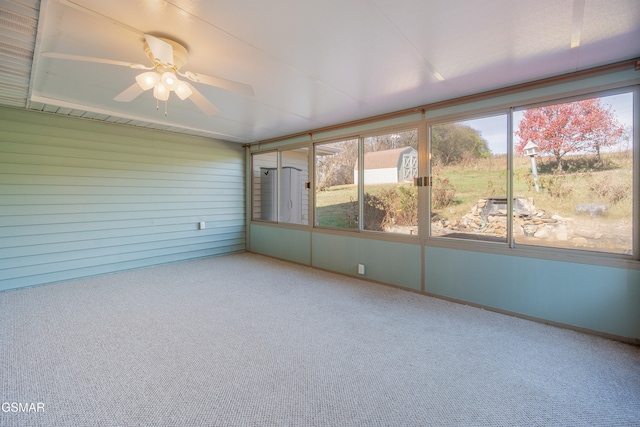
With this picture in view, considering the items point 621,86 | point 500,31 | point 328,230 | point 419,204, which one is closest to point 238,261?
point 328,230

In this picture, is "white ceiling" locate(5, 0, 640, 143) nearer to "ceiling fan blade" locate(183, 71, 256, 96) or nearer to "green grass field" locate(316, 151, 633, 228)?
"ceiling fan blade" locate(183, 71, 256, 96)

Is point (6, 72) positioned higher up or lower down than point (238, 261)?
higher up

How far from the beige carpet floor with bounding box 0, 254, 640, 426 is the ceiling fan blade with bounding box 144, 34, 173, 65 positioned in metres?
2.23

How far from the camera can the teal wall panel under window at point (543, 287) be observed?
8.02ft

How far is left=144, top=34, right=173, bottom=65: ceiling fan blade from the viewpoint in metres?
1.86

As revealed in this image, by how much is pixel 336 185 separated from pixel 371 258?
4.47 feet

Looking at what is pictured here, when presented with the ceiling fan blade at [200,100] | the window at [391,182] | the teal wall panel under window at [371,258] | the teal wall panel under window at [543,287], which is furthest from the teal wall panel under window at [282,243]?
the ceiling fan blade at [200,100]

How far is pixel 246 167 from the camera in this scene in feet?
20.3

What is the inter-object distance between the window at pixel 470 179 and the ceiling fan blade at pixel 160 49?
2.90 meters

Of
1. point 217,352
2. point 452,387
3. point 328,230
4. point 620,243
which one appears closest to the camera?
point 452,387

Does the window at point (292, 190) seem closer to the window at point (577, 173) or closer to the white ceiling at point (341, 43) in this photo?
the white ceiling at point (341, 43)

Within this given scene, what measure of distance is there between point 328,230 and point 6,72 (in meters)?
4.00

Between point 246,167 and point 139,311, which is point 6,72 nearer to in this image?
point 139,311

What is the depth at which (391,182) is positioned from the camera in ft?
13.1
